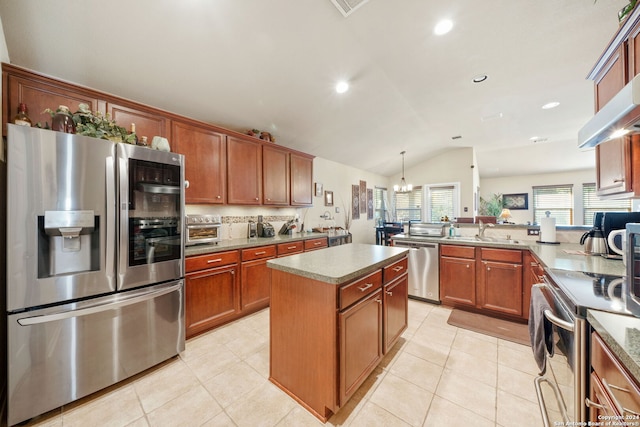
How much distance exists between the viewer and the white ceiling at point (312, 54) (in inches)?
66.6

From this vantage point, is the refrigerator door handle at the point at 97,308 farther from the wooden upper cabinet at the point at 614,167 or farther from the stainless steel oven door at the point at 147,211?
the wooden upper cabinet at the point at 614,167

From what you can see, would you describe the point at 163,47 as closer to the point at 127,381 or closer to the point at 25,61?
the point at 25,61

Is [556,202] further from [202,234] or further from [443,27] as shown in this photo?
[202,234]

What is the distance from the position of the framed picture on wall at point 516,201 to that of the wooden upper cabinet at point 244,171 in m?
8.78

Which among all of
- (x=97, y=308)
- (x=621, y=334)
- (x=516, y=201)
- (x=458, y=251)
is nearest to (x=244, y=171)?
(x=97, y=308)

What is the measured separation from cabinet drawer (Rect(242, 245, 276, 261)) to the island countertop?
1.08 m

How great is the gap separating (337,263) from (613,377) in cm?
125

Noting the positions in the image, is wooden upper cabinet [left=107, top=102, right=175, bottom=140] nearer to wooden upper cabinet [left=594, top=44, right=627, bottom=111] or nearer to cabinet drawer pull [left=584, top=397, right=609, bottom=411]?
cabinet drawer pull [left=584, top=397, right=609, bottom=411]

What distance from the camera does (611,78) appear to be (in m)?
1.55

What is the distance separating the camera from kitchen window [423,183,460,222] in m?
6.41

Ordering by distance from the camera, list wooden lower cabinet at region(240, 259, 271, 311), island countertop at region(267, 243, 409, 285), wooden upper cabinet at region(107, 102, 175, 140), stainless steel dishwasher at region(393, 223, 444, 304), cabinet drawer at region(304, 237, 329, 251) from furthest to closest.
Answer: cabinet drawer at region(304, 237, 329, 251) < stainless steel dishwasher at region(393, 223, 444, 304) < wooden lower cabinet at region(240, 259, 271, 311) < wooden upper cabinet at region(107, 102, 175, 140) < island countertop at region(267, 243, 409, 285)

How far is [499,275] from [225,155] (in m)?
3.62

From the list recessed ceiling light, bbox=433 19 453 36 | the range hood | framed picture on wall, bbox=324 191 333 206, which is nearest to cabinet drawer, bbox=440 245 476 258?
the range hood

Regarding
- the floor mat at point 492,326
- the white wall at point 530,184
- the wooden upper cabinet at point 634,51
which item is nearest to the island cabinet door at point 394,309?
the floor mat at point 492,326
